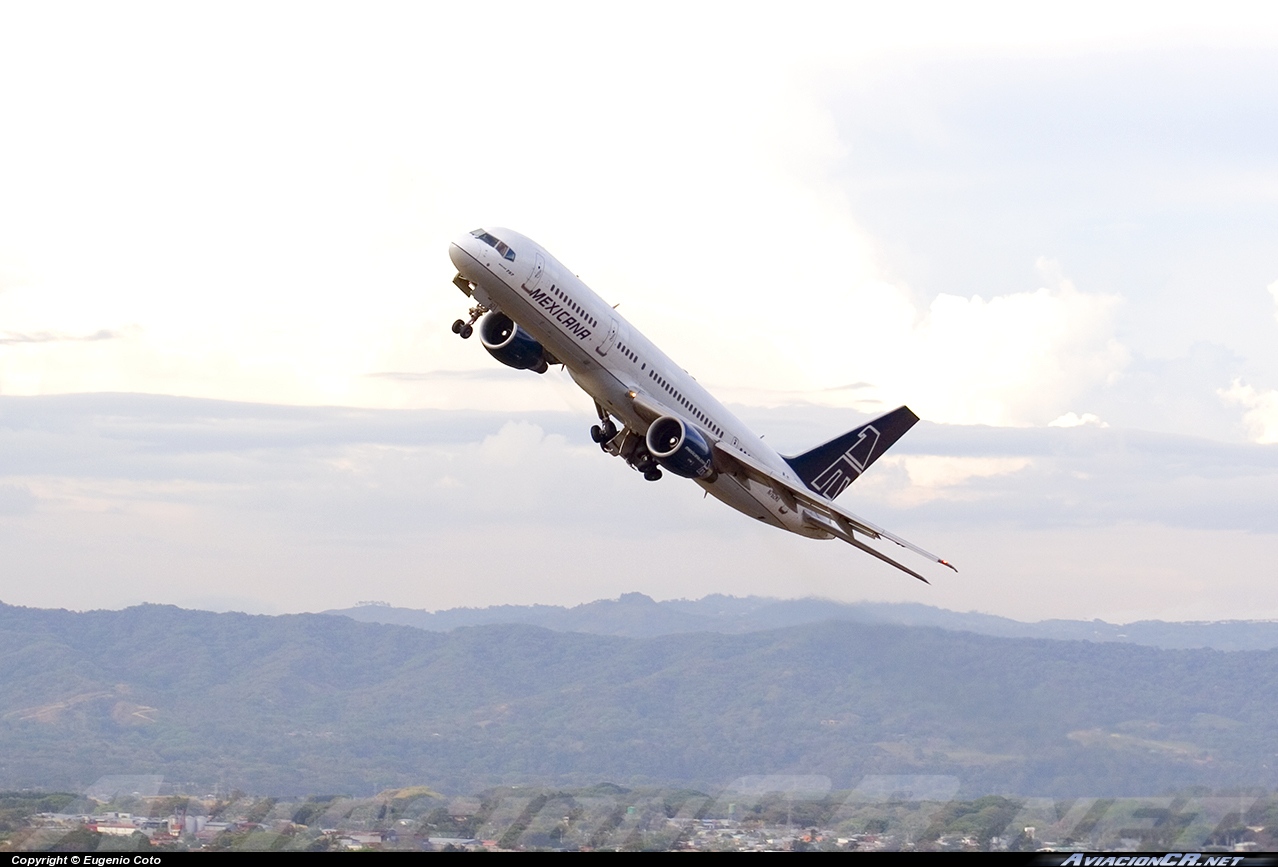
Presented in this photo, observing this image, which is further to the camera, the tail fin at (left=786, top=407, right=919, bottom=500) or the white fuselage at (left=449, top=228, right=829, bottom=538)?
the tail fin at (left=786, top=407, right=919, bottom=500)

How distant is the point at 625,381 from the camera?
68375mm

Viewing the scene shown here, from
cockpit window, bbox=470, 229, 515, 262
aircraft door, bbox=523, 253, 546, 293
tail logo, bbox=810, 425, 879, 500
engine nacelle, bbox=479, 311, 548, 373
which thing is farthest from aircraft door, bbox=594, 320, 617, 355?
tail logo, bbox=810, 425, 879, 500

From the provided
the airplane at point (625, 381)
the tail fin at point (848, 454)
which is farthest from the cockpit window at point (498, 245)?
the tail fin at point (848, 454)

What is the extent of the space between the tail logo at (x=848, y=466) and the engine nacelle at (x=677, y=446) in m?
17.5

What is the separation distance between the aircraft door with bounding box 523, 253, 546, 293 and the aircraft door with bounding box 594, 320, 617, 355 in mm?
4975

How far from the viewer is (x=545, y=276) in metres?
63.3

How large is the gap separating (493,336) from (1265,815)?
7654 cm

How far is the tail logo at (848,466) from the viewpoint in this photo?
85438 mm

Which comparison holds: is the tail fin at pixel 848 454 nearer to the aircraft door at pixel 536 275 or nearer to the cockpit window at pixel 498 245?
the aircraft door at pixel 536 275

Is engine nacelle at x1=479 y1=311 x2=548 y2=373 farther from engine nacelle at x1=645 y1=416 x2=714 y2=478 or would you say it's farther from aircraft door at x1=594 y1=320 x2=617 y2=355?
engine nacelle at x1=645 y1=416 x2=714 y2=478

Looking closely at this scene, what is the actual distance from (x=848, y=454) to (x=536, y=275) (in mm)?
29691

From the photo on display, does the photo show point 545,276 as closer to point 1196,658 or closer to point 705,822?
point 705,822

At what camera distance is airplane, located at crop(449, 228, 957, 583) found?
62750 millimetres
